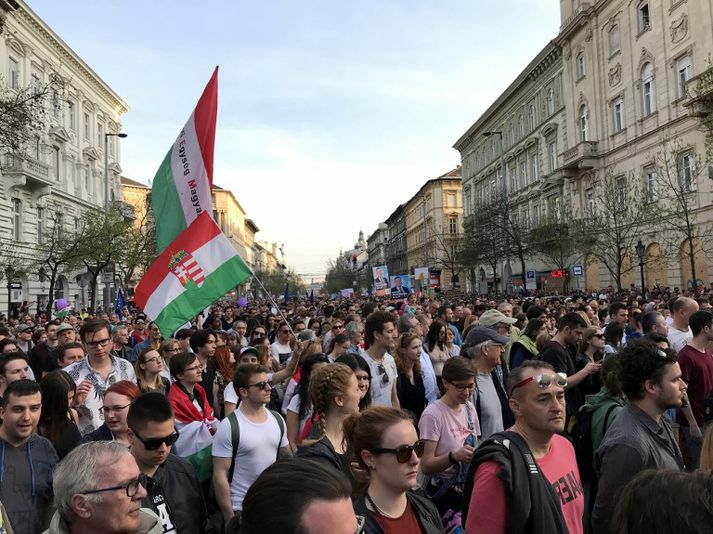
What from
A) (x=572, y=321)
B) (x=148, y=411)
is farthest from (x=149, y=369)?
(x=572, y=321)

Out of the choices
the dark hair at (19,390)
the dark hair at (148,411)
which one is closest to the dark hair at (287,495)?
the dark hair at (148,411)

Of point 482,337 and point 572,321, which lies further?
point 572,321

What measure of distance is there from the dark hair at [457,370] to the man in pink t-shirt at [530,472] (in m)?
1.06

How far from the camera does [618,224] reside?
1332 inches

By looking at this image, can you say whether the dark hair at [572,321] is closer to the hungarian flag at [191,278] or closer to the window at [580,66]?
the hungarian flag at [191,278]

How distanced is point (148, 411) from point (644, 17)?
40.6 meters

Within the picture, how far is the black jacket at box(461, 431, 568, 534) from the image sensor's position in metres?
2.68

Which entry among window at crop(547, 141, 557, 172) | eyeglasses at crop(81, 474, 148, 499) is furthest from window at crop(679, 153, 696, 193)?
eyeglasses at crop(81, 474, 148, 499)

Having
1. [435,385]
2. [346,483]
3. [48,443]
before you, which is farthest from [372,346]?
[346,483]

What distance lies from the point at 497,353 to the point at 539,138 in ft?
163

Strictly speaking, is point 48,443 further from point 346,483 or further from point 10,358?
point 346,483

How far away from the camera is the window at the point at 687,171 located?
3083 cm

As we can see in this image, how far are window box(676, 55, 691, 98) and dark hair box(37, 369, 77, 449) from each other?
3505 centimetres

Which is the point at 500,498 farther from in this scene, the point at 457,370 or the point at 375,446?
the point at 457,370
